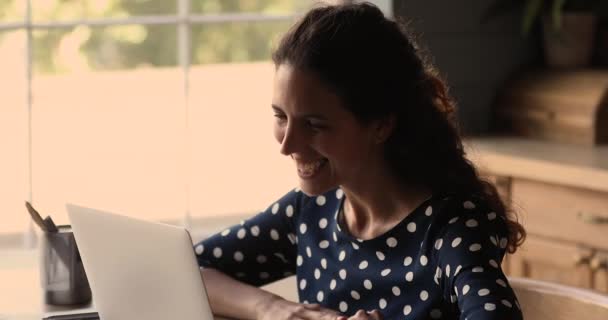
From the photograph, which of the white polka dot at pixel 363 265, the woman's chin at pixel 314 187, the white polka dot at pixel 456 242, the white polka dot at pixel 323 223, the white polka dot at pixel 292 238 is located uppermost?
the woman's chin at pixel 314 187

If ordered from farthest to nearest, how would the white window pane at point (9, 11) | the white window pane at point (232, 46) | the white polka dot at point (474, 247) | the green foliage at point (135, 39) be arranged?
the white window pane at point (232, 46) < the green foliage at point (135, 39) < the white window pane at point (9, 11) < the white polka dot at point (474, 247)

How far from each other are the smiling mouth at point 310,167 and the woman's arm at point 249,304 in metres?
0.21

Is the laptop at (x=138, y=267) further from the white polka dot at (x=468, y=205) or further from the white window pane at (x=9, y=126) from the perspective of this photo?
the white window pane at (x=9, y=126)

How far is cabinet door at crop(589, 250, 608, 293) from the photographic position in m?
3.05

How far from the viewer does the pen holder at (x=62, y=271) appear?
6.34 ft

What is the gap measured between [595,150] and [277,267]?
1463mm

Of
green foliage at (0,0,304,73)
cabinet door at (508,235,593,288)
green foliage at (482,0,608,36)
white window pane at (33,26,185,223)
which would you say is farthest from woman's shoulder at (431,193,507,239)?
white window pane at (33,26,185,223)

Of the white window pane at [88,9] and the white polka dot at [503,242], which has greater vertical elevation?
the white polka dot at [503,242]

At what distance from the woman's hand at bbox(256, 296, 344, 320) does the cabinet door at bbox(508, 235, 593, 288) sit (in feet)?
4.55

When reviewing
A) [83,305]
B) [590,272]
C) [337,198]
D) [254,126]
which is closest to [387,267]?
[337,198]

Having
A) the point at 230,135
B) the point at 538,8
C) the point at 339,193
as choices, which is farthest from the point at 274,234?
the point at 230,135

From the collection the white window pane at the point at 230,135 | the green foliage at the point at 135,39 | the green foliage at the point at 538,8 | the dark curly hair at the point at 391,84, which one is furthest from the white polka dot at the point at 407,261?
the white window pane at the point at 230,135

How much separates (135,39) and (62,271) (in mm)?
6214

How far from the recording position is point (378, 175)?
1899mm
